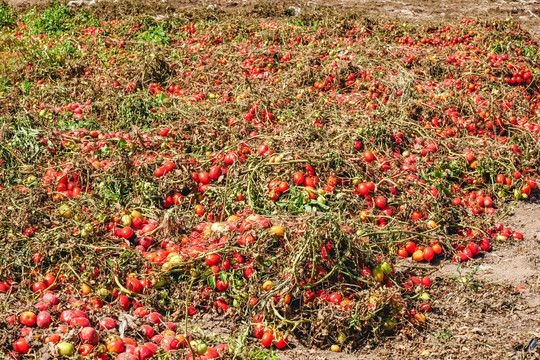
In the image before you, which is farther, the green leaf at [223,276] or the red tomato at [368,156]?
the red tomato at [368,156]

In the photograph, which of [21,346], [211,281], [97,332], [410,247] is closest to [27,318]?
[21,346]

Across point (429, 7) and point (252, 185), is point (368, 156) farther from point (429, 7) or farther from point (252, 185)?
point (429, 7)

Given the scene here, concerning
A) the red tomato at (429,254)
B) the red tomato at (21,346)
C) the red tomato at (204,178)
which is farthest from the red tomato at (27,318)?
the red tomato at (429,254)

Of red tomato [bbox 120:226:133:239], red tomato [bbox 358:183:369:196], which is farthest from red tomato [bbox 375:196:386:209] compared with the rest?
red tomato [bbox 120:226:133:239]

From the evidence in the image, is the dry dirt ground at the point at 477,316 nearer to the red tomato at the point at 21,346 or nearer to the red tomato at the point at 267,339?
the red tomato at the point at 267,339

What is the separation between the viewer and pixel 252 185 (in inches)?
182

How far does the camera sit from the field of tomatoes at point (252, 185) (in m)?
3.44

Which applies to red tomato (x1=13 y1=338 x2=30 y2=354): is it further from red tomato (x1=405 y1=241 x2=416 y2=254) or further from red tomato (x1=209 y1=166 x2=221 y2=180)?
red tomato (x1=405 y1=241 x2=416 y2=254)

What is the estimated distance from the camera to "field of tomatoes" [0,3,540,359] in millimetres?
3439

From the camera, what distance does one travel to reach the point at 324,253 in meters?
3.58

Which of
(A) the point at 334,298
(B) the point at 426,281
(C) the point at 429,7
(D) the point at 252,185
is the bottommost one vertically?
(B) the point at 426,281

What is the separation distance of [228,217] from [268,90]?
8.98ft

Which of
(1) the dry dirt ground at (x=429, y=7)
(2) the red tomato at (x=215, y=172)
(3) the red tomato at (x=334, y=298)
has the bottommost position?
(3) the red tomato at (x=334, y=298)

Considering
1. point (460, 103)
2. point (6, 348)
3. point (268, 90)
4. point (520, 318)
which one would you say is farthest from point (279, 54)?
point (6, 348)
